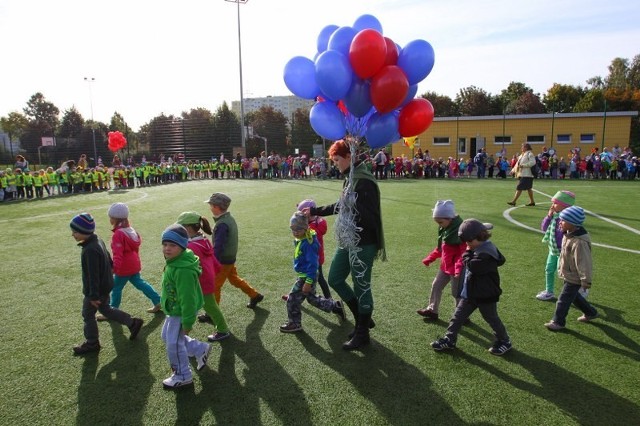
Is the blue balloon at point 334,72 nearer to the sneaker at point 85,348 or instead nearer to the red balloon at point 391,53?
the red balloon at point 391,53

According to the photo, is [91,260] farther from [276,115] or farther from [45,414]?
[276,115]

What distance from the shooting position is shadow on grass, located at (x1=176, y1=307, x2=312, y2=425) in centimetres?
312

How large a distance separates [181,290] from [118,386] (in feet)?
3.39

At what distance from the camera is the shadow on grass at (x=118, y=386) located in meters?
3.15

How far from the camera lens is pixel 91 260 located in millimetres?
4059

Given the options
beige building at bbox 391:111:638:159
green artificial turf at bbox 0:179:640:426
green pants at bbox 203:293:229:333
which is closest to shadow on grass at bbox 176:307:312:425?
green artificial turf at bbox 0:179:640:426

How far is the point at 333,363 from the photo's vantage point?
3879 mm

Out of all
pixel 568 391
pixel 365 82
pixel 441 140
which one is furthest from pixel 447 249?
pixel 441 140

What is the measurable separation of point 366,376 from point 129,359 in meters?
2.33

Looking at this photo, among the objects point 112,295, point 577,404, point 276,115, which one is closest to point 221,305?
point 112,295

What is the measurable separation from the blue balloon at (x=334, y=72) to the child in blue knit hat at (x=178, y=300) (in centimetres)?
201

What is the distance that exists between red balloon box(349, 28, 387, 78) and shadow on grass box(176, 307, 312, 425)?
3014 millimetres

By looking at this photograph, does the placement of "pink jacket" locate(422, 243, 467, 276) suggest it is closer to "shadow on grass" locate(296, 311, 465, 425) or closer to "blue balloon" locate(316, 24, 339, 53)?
"shadow on grass" locate(296, 311, 465, 425)

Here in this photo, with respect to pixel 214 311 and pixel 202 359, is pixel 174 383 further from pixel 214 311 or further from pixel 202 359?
pixel 214 311
